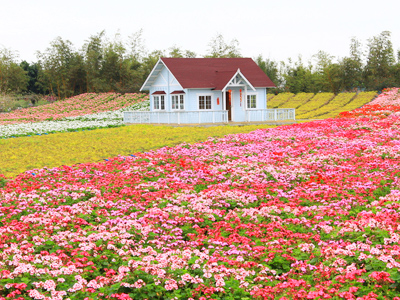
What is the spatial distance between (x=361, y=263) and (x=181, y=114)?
2704 centimetres

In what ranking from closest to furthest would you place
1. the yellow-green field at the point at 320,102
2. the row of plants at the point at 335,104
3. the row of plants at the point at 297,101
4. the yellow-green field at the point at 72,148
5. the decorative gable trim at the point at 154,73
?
the yellow-green field at the point at 72,148 → the decorative gable trim at the point at 154,73 → the row of plants at the point at 335,104 → the yellow-green field at the point at 320,102 → the row of plants at the point at 297,101

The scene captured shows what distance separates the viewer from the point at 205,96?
35.5 meters

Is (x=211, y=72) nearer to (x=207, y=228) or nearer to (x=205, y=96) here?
(x=205, y=96)

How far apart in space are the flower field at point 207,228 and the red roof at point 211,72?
19554mm

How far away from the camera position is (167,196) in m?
10.8

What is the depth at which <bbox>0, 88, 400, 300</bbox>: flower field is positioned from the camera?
5859 millimetres

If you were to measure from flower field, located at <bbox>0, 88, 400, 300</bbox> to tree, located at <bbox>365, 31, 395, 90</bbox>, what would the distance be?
51.7 m

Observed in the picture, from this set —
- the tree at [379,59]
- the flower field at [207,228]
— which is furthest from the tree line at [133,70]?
the flower field at [207,228]

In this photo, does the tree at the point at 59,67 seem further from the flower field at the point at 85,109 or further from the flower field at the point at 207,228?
the flower field at the point at 207,228

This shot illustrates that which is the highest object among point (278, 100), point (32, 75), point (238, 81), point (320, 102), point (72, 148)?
point (32, 75)

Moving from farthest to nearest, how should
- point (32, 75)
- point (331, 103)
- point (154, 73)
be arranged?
point (32, 75)
point (331, 103)
point (154, 73)

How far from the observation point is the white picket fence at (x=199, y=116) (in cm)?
3303

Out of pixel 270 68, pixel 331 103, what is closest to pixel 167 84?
pixel 331 103

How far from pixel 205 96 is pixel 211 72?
310 cm
